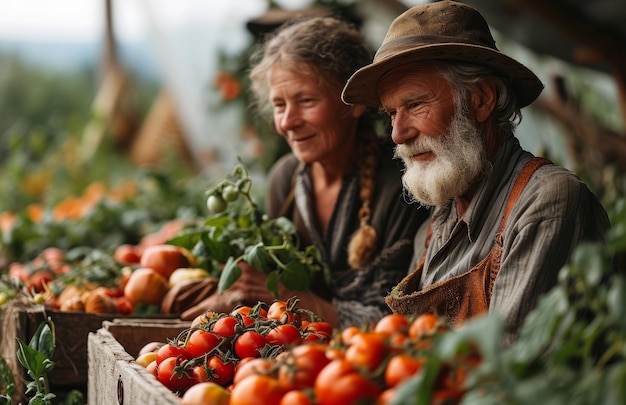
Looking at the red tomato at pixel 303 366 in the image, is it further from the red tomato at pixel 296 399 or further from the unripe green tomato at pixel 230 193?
the unripe green tomato at pixel 230 193

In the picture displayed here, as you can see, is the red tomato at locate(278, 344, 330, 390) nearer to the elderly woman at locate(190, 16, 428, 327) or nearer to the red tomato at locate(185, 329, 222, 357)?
the red tomato at locate(185, 329, 222, 357)

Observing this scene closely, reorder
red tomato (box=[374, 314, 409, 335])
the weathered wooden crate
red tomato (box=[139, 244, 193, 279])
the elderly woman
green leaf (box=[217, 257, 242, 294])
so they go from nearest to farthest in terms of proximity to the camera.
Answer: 1. red tomato (box=[374, 314, 409, 335])
2. the weathered wooden crate
3. green leaf (box=[217, 257, 242, 294])
4. the elderly woman
5. red tomato (box=[139, 244, 193, 279])

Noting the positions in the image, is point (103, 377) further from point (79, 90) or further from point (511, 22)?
point (79, 90)

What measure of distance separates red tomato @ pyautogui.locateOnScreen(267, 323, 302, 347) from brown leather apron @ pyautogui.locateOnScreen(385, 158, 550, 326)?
36 centimetres

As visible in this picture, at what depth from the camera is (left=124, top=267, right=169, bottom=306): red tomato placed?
313 centimetres

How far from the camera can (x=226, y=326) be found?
2119 millimetres

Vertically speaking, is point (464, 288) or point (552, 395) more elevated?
point (552, 395)

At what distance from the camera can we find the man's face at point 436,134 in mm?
2275

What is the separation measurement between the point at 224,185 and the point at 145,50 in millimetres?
8526

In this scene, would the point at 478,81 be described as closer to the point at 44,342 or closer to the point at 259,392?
the point at 259,392

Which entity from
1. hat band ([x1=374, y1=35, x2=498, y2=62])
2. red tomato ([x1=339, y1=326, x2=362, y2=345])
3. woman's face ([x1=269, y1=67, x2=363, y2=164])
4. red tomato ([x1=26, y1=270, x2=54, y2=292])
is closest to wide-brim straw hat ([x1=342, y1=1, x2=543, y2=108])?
hat band ([x1=374, y1=35, x2=498, y2=62])

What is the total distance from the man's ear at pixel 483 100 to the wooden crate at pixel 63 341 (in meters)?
1.41

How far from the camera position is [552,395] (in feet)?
4.01

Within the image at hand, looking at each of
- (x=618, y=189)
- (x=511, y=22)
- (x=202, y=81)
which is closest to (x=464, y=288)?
(x=618, y=189)
